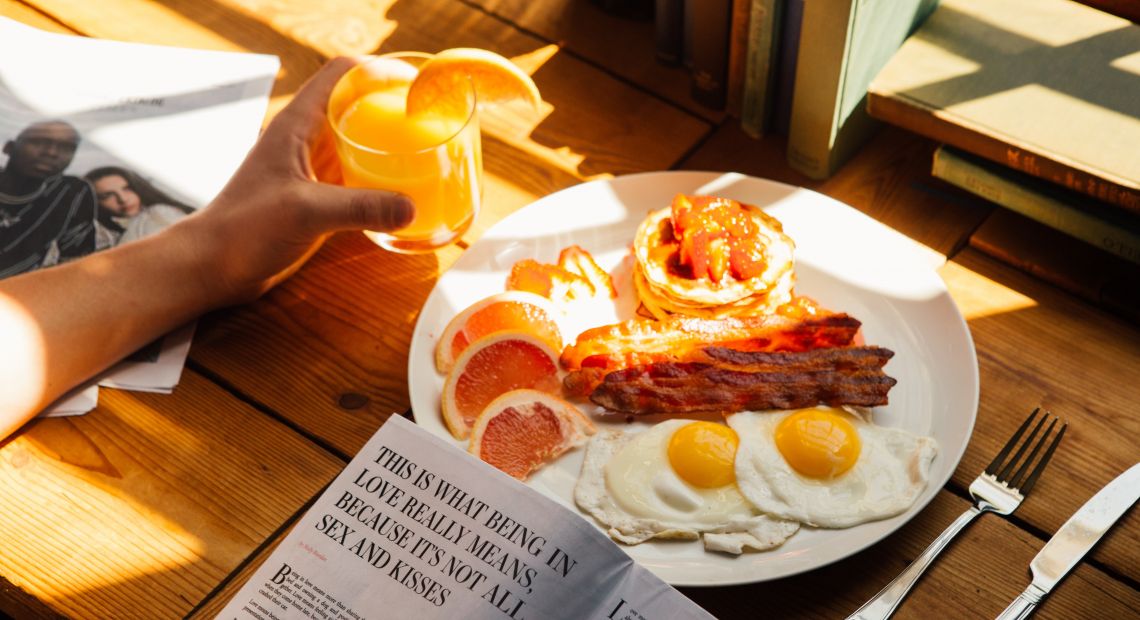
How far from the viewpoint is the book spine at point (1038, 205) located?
1.37m

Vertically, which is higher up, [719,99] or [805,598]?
[719,99]

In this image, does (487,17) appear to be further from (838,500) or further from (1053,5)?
(838,500)

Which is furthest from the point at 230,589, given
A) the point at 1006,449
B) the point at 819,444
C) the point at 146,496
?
the point at 1006,449

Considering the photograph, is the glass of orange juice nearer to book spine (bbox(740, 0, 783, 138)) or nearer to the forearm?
the forearm

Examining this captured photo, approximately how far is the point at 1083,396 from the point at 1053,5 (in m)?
0.60

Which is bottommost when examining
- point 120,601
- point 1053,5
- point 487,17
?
point 120,601

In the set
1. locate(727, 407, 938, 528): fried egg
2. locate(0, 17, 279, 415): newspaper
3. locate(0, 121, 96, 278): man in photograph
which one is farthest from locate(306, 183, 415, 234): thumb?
locate(727, 407, 938, 528): fried egg

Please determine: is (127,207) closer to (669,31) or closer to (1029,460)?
(669,31)

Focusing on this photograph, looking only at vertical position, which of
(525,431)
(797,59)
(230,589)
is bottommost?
(230,589)

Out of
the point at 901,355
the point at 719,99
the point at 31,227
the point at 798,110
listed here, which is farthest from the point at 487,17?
the point at 901,355

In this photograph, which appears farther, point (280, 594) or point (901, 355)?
point (901, 355)

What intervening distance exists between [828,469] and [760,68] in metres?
0.67

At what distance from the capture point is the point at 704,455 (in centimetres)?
119

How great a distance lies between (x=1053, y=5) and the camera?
5.03 feet
